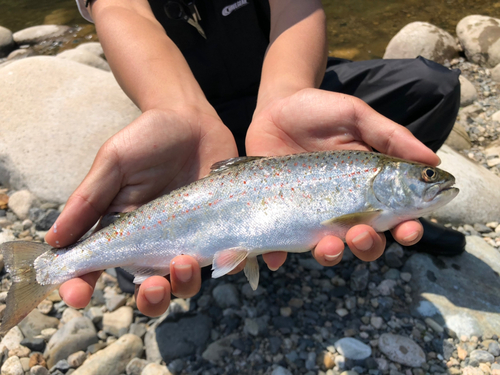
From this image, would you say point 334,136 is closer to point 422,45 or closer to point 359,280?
point 359,280

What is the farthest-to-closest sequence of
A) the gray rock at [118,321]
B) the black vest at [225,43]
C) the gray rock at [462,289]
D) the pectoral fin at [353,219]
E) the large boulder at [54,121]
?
the large boulder at [54,121] → the black vest at [225,43] → the gray rock at [118,321] → the gray rock at [462,289] → the pectoral fin at [353,219]

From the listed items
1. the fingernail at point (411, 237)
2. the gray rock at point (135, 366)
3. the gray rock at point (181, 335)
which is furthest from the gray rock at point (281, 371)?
the fingernail at point (411, 237)

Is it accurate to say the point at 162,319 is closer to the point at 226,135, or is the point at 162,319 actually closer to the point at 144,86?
the point at 226,135

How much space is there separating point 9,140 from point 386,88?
618cm

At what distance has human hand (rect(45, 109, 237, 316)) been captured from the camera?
327 centimetres

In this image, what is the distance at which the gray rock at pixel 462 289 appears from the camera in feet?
14.7

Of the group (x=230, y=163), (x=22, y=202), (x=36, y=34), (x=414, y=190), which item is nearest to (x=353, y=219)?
(x=414, y=190)

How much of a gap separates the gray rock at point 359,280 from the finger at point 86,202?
10.3ft

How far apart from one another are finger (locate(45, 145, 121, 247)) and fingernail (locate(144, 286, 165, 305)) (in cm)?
96

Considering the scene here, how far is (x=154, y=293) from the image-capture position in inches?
126

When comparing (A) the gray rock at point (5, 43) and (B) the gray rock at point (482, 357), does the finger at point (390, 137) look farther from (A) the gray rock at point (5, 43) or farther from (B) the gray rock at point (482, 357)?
(A) the gray rock at point (5, 43)

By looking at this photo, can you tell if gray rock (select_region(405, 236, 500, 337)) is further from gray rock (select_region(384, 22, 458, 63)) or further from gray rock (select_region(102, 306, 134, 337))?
gray rock (select_region(384, 22, 458, 63))

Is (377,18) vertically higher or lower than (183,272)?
lower

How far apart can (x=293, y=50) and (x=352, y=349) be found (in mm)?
3511
